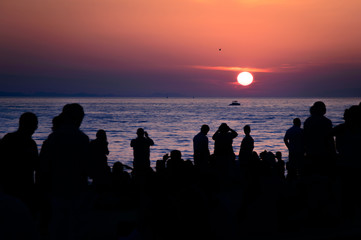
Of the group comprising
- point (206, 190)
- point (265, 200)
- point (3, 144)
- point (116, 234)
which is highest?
point (3, 144)

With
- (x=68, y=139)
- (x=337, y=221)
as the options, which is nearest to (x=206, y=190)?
(x=68, y=139)

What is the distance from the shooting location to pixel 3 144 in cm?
422

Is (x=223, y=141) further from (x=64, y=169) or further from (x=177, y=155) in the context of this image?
(x=64, y=169)

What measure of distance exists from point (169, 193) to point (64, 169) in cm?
130

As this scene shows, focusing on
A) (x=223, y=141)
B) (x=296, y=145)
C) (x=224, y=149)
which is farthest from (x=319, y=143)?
(x=224, y=149)

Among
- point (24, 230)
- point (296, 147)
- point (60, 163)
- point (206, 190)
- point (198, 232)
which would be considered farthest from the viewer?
point (296, 147)

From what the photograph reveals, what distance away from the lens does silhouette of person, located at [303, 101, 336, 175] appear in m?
6.01

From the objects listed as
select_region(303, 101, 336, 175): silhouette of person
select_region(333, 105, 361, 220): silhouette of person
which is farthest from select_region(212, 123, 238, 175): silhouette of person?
select_region(333, 105, 361, 220): silhouette of person

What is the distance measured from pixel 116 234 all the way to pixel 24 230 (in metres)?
4.47

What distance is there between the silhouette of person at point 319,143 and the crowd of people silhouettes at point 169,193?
0.02 meters

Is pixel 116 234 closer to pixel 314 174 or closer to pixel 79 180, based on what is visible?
pixel 79 180

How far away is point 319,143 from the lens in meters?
6.03


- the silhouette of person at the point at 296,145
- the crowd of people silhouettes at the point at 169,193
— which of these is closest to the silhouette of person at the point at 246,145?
the silhouette of person at the point at 296,145

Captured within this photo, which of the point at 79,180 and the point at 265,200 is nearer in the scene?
the point at 79,180
